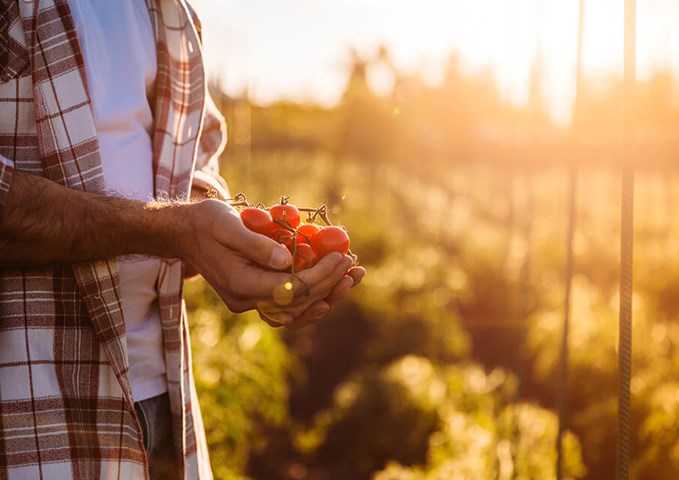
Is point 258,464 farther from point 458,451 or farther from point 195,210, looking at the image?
point 195,210

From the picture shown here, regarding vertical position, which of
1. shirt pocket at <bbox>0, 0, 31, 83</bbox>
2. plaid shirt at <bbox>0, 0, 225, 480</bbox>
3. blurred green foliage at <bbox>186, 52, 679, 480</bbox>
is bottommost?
blurred green foliage at <bbox>186, 52, 679, 480</bbox>

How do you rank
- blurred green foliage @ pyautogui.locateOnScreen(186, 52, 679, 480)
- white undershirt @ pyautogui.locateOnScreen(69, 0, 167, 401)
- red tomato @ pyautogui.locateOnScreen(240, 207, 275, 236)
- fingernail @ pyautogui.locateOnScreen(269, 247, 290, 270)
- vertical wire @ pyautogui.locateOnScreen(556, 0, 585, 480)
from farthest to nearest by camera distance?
blurred green foliage @ pyautogui.locateOnScreen(186, 52, 679, 480), vertical wire @ pyautogui.locateOnScreen(556, 0, 585, 480), white undershirt @ pyautogui.locateOnScreen(69, 0, 167, 401), red tomato @ pyautogui.locateOnScreen(240, 207, 275, 236), fingernail @ pyautogui.locateOnScreen(269, 247, 290, 270)

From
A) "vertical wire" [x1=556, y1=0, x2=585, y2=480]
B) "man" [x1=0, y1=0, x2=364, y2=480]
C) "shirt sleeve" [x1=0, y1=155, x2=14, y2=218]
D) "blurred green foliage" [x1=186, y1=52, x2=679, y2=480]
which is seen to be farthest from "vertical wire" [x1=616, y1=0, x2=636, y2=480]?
"shirt sleeve" [x1=0, y1=155, x2=14, y2=218]

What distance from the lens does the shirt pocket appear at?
132 centimetres

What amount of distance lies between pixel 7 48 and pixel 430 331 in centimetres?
548

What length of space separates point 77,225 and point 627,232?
102 cm

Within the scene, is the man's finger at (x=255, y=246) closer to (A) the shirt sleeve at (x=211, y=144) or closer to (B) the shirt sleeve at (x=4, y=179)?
(B) the shirt sleeve at (x=4, y=179)

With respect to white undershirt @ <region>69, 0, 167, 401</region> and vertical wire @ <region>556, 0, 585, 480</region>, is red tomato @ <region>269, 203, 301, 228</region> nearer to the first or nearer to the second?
white undershirt @ <region>69, 0, 167, 401</region>

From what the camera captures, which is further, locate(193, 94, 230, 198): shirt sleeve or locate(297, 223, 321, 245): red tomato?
locate(193, 94, 230, 198): shirt sleeve

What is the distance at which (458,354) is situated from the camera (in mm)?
6660

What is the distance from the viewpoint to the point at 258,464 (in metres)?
5.34

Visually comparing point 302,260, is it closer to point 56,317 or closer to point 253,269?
point 253,269

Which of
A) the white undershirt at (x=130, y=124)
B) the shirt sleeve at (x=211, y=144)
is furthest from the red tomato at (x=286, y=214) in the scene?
the shirt sleeve at (x=211, y=144)

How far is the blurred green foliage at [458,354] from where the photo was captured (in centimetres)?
352
